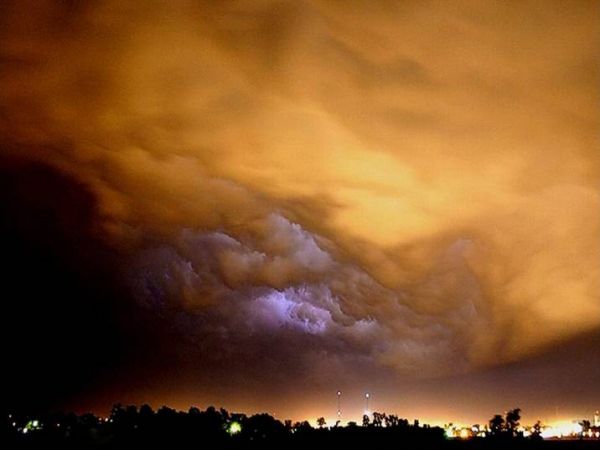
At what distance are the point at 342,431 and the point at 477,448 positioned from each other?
1814 inches

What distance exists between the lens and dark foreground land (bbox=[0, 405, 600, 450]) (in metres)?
117

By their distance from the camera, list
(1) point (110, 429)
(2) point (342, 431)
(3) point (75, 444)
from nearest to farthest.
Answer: (3) point (75, 444), (1) point (110, 429), (2) point (342, 431)

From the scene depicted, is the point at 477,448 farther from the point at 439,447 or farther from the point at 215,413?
the point at 215,413

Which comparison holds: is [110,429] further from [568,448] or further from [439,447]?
[568,448]

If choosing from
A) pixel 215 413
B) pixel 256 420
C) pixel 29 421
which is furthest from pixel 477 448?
pixel 29 421

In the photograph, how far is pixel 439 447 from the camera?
136 m

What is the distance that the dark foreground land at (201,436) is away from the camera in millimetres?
116688

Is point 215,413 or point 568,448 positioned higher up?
point 215,413

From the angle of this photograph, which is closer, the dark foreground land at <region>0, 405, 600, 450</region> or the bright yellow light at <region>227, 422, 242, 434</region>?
the dark foreground land at <region>0, 405, 600, 450</region>

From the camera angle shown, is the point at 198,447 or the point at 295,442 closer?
the point at 198,447

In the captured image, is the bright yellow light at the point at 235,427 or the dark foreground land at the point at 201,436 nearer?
the dark foreground land at the point at 201,436

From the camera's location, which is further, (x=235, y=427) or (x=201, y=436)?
(x=235, y=427)

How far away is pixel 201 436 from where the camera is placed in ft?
448

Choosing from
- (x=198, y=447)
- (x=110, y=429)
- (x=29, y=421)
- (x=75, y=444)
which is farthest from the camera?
(x=29, y=421)
